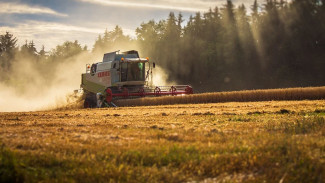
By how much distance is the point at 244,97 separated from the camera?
27.1m

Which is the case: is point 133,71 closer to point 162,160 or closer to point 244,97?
point 244,97

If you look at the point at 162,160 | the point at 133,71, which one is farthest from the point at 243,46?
the point at 162,160

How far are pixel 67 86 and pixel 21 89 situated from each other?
3268cm

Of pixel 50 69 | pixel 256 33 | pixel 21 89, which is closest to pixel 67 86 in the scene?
pixel 21 89

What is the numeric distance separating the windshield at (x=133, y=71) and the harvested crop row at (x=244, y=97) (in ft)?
8.41

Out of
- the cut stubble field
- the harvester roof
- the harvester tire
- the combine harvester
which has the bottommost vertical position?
the cut stubble field

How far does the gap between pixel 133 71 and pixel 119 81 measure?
137 cm

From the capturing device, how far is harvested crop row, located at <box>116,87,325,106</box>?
2561 cm

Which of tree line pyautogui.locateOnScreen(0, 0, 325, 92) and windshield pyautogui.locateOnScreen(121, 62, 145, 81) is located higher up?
tree line pyautogui.locateOnScreen(0, 0, 325, 92)

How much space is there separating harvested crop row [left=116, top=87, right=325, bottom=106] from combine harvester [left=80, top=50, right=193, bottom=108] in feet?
4.41

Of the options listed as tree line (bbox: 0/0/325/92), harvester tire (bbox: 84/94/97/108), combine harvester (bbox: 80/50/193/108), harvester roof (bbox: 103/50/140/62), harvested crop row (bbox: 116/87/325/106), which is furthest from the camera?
tree line (bbox: 0/0/325/92)

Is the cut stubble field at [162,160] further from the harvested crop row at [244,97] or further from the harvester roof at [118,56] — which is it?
the harvester roof at [118,56]

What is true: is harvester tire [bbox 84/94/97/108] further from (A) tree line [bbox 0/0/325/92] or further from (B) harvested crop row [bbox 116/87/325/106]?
(A) tree line [bbox 0/0/325/92]

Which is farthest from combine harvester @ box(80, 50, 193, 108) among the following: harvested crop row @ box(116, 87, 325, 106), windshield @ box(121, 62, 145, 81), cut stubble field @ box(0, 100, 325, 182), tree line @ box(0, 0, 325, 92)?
tree line @ box(0, 0, 325, 92)
